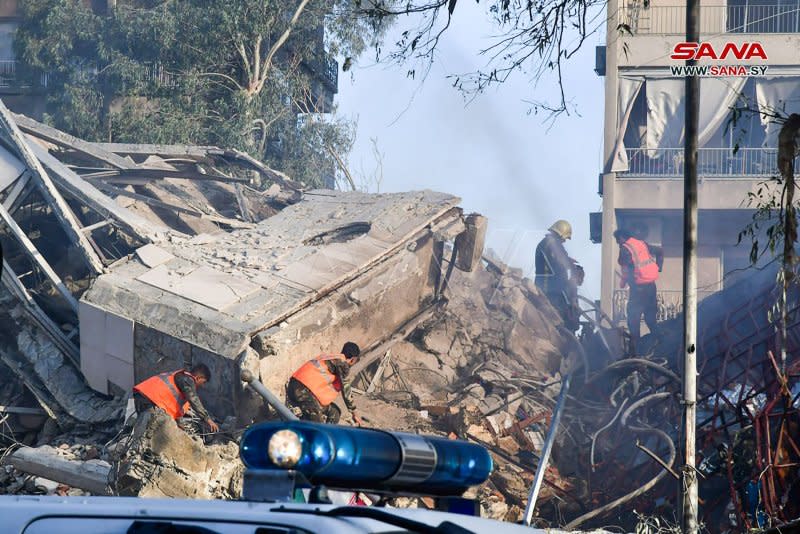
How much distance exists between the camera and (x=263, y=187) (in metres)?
15.0

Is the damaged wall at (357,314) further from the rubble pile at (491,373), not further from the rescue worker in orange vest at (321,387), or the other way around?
the rubble pile at (491,373)

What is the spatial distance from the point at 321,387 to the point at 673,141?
15.0 metres

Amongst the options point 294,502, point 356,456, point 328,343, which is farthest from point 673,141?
point 294,502

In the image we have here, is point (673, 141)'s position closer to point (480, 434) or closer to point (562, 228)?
point (562, 228)

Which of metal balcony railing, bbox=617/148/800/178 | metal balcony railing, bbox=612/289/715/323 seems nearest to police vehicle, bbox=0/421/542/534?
metal balcony railing, bbox=612/289/715/323

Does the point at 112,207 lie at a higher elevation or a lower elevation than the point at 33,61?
lower

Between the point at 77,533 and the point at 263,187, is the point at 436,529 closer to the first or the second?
the point at 77,533

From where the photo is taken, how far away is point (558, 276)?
1398cm

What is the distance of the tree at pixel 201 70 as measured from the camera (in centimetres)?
2309

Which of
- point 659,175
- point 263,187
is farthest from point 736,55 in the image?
point 263,187

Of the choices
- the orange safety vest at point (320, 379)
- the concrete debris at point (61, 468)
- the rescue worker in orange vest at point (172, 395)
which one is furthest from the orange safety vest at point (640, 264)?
the concrete debris at point (61, 468)

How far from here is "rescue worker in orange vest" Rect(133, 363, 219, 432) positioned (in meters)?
8.65

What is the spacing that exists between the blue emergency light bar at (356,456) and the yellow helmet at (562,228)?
11.9 metres

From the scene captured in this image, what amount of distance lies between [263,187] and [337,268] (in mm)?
4857
